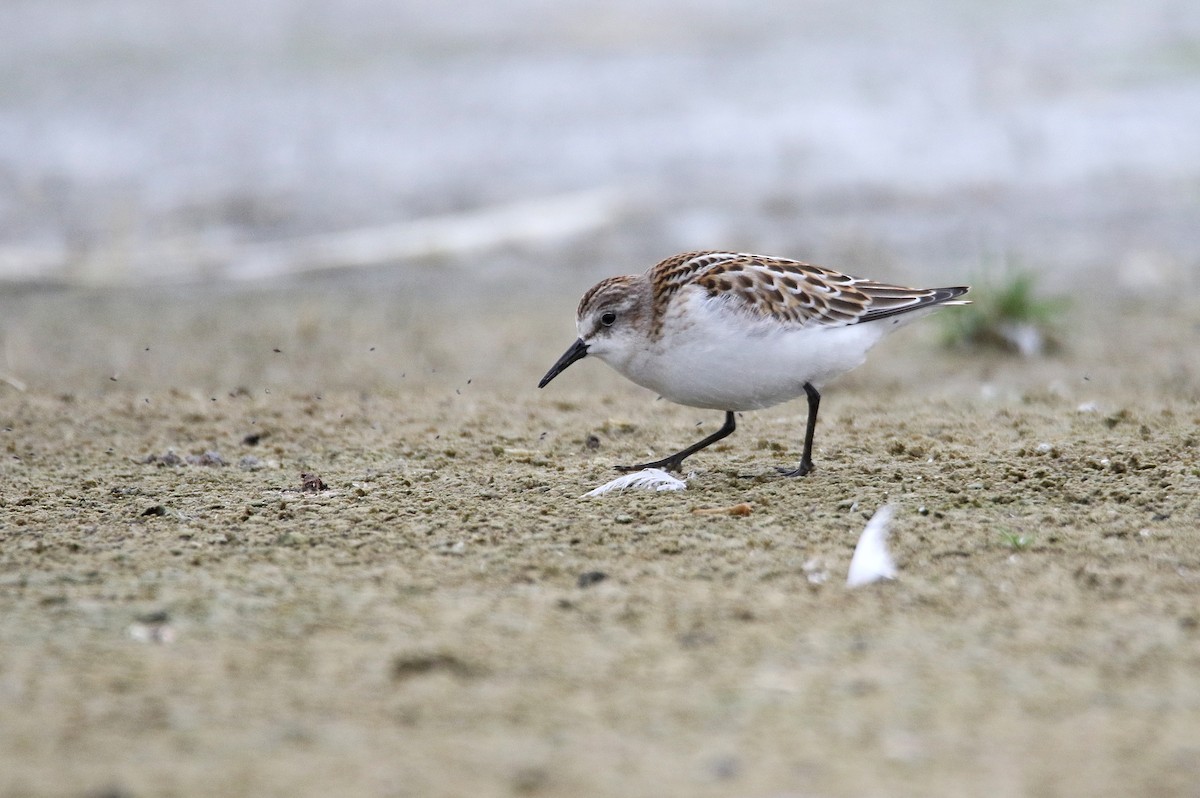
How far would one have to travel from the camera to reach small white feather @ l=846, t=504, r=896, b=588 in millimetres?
3775

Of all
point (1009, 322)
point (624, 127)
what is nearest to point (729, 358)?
point (1009, 322)

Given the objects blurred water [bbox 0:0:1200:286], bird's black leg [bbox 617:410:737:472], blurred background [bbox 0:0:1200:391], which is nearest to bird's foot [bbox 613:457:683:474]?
bird's black leg [bbox 617:410:737:472]

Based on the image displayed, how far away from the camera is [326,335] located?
27.3 feet

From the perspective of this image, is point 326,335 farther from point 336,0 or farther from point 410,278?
point 336,0

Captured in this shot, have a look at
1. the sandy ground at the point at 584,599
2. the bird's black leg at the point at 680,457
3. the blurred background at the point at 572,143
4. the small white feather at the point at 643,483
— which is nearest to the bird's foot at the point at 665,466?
the bird's black leg at the point at 680,457

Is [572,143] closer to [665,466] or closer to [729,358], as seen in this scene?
[665,466]

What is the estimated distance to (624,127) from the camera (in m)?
14.2

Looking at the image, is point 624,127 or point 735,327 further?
point 624,127

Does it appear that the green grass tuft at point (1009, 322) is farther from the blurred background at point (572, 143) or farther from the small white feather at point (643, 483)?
the small white feather at point (643, 483)

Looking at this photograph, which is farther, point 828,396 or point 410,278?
point 410,278

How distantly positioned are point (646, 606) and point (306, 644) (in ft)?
3.01

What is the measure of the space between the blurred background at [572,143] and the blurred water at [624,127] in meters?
0.05

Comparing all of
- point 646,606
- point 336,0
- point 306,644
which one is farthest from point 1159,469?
point 336,0

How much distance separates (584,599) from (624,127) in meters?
11.2
